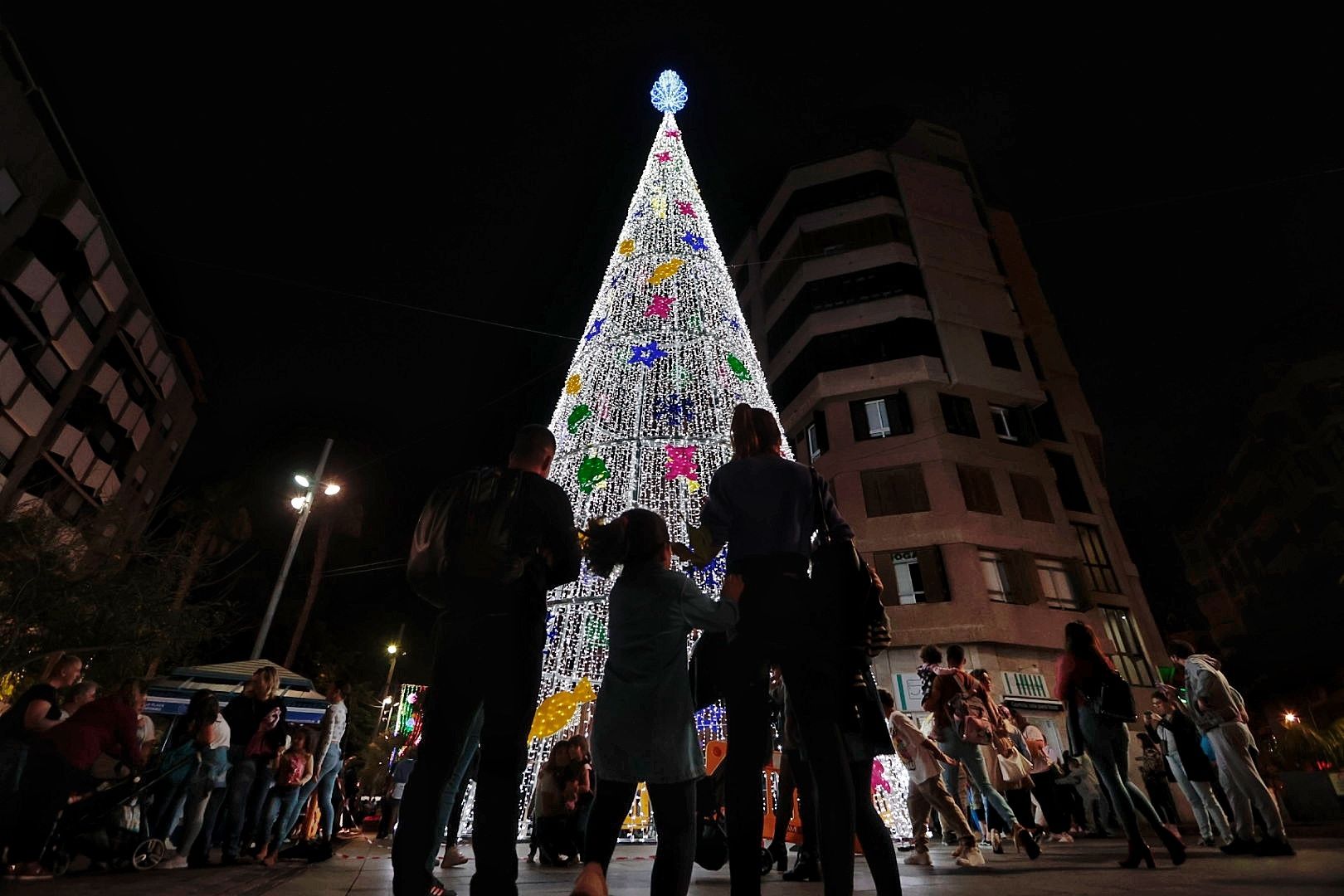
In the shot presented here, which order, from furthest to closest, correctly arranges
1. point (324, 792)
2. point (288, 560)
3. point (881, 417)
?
point (881, 417) < point (288, 560) < point (324, 792)

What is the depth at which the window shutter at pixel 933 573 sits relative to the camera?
18.4 metres

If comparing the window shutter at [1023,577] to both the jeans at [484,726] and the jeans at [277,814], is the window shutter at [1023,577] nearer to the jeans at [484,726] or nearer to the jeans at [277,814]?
the jeans at [277,814]

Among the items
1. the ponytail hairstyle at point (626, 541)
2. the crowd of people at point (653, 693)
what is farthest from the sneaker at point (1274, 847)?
the ponytail hairstyle at point (626, 541)

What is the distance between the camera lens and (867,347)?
2358cm

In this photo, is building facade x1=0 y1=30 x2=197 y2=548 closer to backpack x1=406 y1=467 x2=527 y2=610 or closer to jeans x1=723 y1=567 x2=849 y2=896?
backpack x1=406 y1=467 x2=527 y2=610

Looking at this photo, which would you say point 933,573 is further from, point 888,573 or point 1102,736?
point 1102,736

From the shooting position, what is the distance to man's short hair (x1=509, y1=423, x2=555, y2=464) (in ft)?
8.76

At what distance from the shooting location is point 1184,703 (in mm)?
6102

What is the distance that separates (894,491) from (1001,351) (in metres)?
7.80

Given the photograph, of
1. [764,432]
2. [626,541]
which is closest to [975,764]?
[764,432]

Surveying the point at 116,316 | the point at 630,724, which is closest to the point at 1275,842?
the point at 630,724

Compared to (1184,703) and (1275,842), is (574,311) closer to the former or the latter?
(1184,703)

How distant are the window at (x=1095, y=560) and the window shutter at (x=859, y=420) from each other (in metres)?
7.60

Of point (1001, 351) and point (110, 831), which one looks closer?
point (110, 831)
